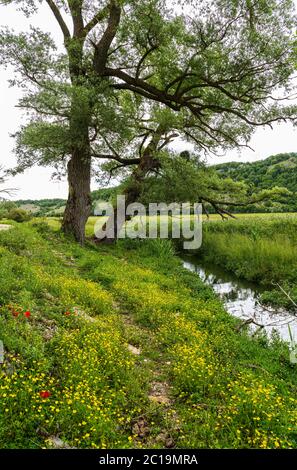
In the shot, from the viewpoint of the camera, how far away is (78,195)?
1788 centimetres

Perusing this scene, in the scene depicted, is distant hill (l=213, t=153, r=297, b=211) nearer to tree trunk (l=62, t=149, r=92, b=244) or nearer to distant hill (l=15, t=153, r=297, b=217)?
distant hill (l=15, t=153, r=297, b=217)

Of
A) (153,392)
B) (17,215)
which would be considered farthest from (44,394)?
(17,215)

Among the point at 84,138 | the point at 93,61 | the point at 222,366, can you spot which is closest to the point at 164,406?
the point at 222,366

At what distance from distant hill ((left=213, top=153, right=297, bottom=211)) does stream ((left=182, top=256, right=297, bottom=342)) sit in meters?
21.1

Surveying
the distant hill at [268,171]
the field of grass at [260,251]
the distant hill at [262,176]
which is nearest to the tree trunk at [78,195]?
the field of grass at [260,251]

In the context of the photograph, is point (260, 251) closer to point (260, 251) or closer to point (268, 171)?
point (260, 251)

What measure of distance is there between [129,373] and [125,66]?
15913 millimetres

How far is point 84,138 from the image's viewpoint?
16.3 meters

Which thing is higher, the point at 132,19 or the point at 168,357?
the point at 132,19

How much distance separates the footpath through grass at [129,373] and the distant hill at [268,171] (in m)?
31.3

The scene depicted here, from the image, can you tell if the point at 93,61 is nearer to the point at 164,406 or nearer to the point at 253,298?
the point at 253,298

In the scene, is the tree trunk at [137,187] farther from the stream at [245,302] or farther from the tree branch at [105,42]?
the tree branch at [105,42]

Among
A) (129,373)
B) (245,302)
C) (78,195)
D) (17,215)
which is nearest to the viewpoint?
(129,373)
